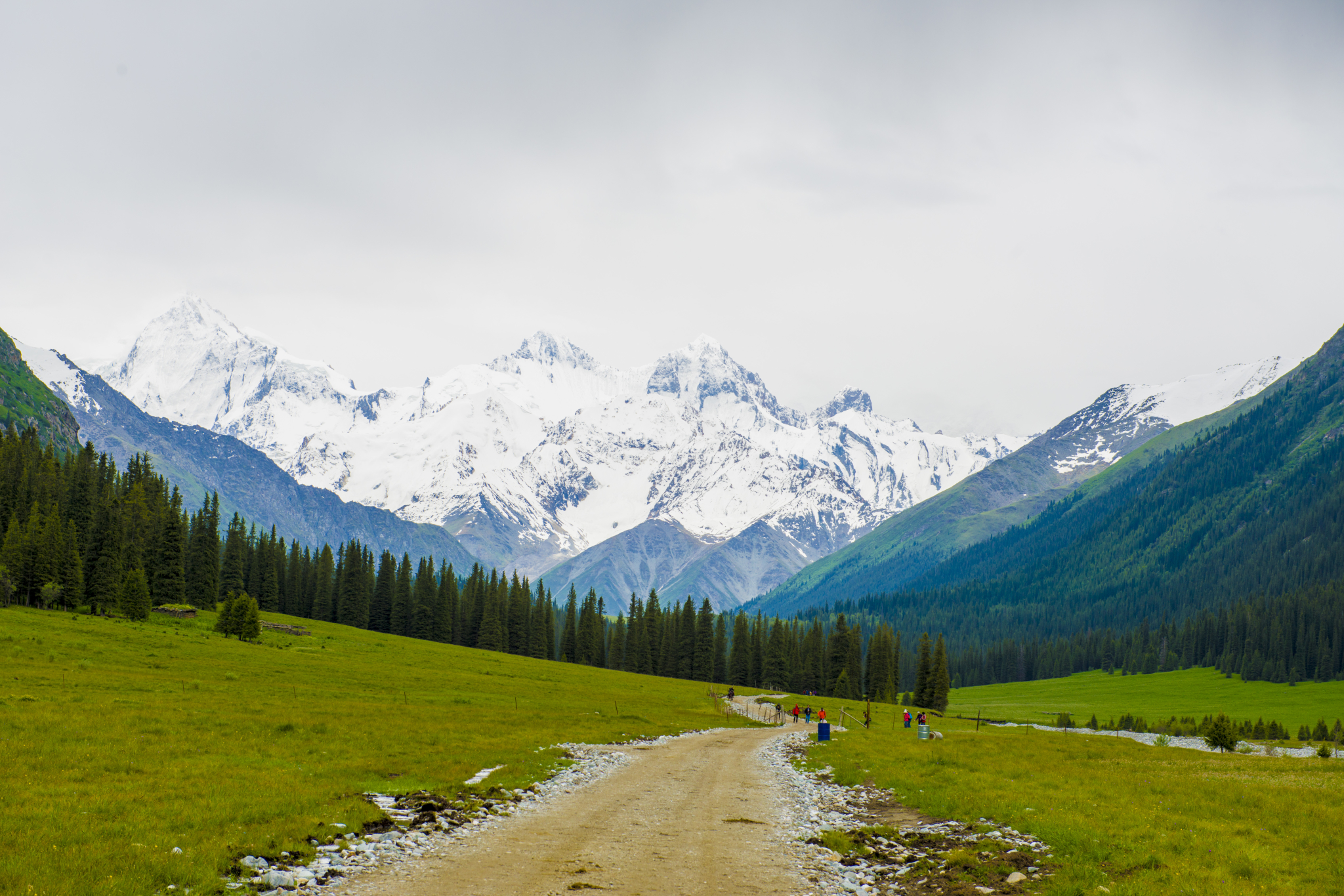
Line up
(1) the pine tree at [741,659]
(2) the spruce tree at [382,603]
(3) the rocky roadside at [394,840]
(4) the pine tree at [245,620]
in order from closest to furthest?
(3) the rocky roadside at [394,840], (4) the pine tree at [245,620], (1) the pine tree at [741,659], (2) the spruce tree at [382,603]

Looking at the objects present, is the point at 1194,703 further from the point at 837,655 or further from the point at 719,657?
the point at 719,657

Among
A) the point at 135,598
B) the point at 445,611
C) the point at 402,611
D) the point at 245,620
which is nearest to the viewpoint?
the point at 245,620

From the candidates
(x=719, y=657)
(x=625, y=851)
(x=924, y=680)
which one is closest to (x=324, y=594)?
(x=719, y=657)

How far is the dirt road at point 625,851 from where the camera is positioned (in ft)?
57.8

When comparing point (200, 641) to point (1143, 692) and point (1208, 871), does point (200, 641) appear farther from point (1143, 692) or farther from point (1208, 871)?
point (1143, 692)

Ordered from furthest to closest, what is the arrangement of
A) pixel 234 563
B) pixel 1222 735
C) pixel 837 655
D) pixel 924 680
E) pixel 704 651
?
1. pixel 704 651
2. pixel 837 655
3. pixel 924 680
4. pixel 234 563
5. pixel 1222 735

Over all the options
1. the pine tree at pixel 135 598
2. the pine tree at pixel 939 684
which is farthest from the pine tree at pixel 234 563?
the pine tree at pixel 939 684

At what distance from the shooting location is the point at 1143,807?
27.5 m

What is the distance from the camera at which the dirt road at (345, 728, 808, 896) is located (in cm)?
1761

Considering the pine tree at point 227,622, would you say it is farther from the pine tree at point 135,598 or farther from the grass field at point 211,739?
the pine tree at point 135,598

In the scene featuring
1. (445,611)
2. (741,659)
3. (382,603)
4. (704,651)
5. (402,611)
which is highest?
(382,603)

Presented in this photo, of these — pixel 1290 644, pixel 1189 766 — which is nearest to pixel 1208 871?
pixel 1189 766

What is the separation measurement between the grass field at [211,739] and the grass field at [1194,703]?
112 m

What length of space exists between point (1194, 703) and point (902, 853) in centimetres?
17633
